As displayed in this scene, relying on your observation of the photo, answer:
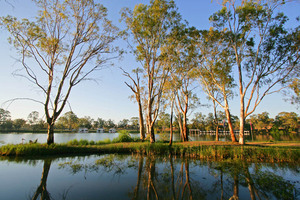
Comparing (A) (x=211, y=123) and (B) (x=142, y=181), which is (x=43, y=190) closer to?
(B) (x=142, y=181)

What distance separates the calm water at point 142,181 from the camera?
196 inches

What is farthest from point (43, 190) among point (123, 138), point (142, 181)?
point (123, 138)

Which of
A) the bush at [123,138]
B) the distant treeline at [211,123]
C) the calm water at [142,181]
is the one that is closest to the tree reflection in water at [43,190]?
the calm water at [142,181]

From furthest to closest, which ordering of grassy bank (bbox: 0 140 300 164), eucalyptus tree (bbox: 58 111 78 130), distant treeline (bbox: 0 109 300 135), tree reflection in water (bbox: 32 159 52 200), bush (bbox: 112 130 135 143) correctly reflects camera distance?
eucalyptus tree (bbox: 58 111 78 130) → distant treeline (bbox: 0 109 300 135) → bush (bbox: 112 130 135 143) → grassy bank (bbox: 0 140 300 164) → tree reflection in water (bbox: 32 159 52 200)

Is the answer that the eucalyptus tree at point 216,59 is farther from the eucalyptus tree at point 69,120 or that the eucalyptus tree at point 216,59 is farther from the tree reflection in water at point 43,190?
the eucalyptus tree at point 69,120

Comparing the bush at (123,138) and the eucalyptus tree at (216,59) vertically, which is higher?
the eucalyptus tree at (216,59)

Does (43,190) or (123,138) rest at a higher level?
(123,138)

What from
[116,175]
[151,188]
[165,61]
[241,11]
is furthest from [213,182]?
[241,11]

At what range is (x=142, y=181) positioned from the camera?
20.4ft

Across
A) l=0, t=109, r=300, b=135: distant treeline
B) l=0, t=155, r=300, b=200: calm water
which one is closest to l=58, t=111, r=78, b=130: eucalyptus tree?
l=0, t=109, r=300, b=135: distant treeline

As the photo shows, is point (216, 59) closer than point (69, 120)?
Yes

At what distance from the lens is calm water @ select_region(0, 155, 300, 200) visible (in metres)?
4.98

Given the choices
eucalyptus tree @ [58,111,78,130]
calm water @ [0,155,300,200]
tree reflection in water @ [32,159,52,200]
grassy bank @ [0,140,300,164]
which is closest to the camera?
tree reflection in water @ [32,159,52,200]

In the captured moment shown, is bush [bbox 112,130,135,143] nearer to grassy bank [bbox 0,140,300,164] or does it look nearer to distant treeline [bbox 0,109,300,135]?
grassy bank [bbox 0,140,300,164]
